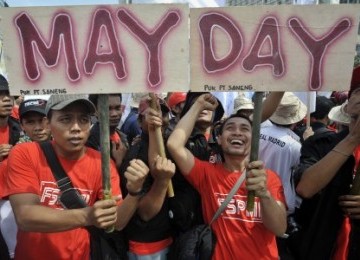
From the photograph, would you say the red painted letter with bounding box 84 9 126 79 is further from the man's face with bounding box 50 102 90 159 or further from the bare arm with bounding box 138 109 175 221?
the bare arm with bounding box 138 109 175 221

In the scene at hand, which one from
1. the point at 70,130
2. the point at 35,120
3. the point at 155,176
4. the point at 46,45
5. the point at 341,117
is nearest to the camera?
the point at 46,45

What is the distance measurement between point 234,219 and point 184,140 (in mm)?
578

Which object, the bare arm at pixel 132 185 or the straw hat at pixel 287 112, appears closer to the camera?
the bare arm at pixel 132 185

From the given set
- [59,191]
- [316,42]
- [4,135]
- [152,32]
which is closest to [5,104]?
[4,135]

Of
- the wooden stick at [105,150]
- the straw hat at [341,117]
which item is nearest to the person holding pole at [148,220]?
the wooden stick at [105,150]

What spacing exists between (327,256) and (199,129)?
1.35m

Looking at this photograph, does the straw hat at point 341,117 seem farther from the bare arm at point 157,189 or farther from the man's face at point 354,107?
the bare arm at point 157,189

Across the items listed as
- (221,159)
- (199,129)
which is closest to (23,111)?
(199,129)

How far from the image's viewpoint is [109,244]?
7.38 ft

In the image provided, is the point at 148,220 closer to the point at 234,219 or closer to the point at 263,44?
the point at 234,219

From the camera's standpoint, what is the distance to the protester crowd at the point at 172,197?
→ 207 cm

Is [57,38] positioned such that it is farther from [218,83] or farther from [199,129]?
[199,129]

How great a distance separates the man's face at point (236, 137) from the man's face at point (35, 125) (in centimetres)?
154

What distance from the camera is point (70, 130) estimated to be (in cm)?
221
